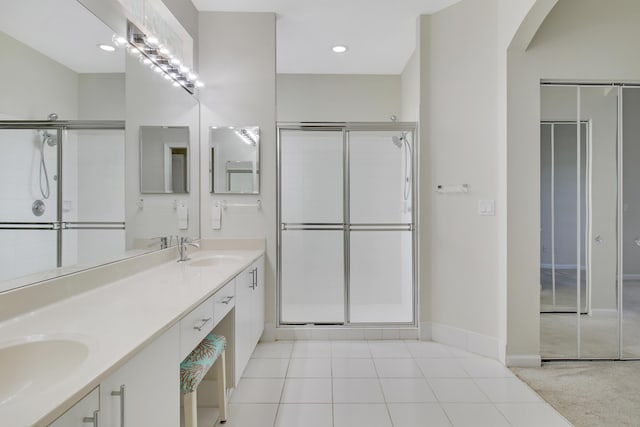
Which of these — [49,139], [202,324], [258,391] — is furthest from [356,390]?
[49,139]

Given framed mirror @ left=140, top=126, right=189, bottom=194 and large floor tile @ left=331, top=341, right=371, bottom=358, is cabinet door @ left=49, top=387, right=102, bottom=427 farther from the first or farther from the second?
large floor tile @ left=331, top=341, right=371, bottom=358

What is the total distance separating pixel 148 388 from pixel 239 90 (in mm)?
2622

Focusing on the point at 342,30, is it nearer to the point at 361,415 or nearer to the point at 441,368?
the point at 441,368

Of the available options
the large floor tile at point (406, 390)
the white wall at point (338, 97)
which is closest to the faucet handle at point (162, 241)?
the large floor tile at point (406, 390)

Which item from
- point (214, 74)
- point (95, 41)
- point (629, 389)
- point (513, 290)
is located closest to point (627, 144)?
point (513, 290)

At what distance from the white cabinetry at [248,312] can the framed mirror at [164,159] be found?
86 cm

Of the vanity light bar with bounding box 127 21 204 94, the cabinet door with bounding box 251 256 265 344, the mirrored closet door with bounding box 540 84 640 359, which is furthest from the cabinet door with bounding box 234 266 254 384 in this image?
the mirrored closet door with bounding box 540 84 640 359

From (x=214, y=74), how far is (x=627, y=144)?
3.44m

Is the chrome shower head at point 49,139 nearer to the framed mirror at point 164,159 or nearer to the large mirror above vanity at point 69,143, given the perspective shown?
the large mirror above vanity at point 69,143

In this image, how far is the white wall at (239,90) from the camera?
121 inches

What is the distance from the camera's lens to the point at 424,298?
3137 millimetres

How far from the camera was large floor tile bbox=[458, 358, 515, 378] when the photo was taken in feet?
8.20

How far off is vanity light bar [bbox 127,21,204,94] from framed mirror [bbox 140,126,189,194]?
38 cm

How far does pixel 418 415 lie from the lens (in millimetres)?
2014
